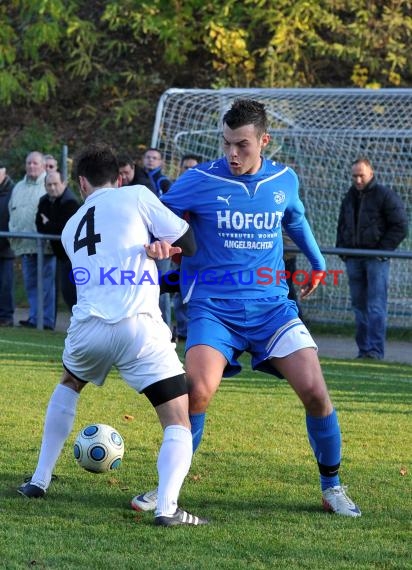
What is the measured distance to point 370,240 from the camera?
11.9 m

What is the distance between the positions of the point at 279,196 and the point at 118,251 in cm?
104

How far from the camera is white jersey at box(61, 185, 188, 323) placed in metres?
5.25

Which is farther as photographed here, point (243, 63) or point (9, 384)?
point (243, 63)

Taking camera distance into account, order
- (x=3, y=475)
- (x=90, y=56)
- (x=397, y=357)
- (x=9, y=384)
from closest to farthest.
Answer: (x=3, y=475) < (x=9, y=384) < (x=397, y=357) < (x=90, y=56)

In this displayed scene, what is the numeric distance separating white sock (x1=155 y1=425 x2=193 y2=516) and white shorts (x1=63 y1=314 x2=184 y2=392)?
27 centimetres

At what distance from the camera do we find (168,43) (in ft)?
64.3

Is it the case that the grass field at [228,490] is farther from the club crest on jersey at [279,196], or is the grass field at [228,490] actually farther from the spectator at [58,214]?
the spectator at [58,214]

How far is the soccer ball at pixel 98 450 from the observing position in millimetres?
5789

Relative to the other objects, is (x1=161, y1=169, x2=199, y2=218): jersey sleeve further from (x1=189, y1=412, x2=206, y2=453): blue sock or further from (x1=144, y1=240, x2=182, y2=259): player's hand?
(x1=189, y1=412, x2=206, y2=453): blue sock

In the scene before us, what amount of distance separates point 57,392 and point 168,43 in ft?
48.4

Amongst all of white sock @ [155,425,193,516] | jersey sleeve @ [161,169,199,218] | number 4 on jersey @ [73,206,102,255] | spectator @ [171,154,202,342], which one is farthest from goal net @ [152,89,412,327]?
white sock @ [155,425,193,516]

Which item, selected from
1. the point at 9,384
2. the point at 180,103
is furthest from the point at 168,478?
the point at 180,103

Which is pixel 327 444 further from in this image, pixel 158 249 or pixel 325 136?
pixel 325 136

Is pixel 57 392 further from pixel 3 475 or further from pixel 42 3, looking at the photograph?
pixel 42 3
